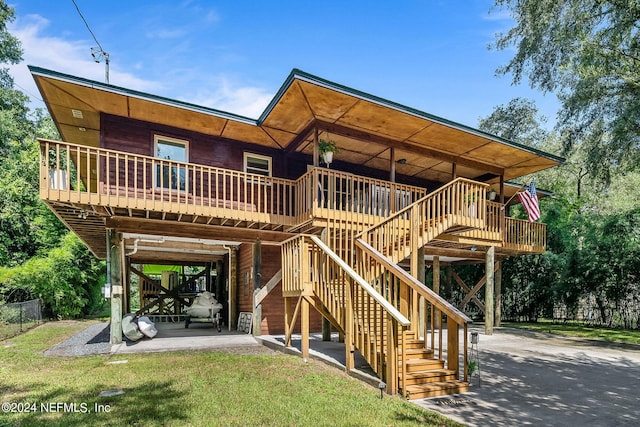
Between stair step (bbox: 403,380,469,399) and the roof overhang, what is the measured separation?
18.7 ft

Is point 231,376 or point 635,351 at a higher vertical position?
point 231,376

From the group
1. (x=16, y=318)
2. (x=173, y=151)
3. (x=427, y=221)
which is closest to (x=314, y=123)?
(x=427, y=221)

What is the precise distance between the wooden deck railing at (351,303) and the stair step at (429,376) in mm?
339

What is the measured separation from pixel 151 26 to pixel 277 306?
987cm

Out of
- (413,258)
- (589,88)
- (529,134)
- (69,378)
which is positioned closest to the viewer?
(69,378)

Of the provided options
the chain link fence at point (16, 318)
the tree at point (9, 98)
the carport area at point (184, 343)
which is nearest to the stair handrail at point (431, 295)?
the carport area at point (184, 343)

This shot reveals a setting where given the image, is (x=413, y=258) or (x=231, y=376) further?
(x=413, y=258)

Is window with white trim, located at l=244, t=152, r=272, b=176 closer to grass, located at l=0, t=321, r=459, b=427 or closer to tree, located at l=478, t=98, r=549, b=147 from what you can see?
grass, located at l=0, t=321, r=459, b=427

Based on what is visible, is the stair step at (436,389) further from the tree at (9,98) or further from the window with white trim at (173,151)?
the tree at (9,98)

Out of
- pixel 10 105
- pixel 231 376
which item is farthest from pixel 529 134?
pixel 10 105

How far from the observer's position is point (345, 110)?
27.9ft

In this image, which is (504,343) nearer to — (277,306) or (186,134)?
(277,306)

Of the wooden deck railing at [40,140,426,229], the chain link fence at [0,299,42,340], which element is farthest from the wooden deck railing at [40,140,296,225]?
the chain link fence at [0,299,42,340]

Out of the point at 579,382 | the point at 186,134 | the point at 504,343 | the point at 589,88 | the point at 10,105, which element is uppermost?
the point at 10,105
